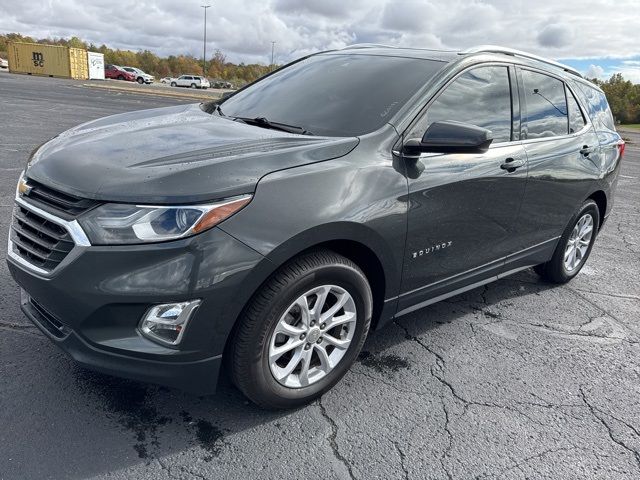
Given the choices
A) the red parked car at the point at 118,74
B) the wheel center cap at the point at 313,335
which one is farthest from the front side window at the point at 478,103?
the red parked car at the point at 118,74

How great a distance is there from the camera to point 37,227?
2355 millimetres

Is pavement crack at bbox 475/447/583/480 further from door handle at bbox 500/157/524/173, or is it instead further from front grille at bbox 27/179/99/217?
front grille at bbox 27/179/99/217

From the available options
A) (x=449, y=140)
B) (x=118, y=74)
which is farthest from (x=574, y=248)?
(x=118, y=74)

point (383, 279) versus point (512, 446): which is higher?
point (383, 279)

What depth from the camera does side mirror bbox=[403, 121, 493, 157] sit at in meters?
2.74

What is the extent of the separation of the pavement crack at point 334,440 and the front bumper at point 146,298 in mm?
657

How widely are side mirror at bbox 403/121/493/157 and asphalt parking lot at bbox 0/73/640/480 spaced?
4.29ft

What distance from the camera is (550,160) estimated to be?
3.87m

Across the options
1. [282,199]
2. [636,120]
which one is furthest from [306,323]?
[636,120]

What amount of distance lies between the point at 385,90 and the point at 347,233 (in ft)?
3.55

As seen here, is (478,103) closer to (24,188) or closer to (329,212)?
(329,212)

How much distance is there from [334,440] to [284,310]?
2.20 feet

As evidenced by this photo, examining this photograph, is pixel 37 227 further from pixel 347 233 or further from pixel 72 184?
pixel 347 233

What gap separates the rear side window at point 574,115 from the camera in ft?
14.1
